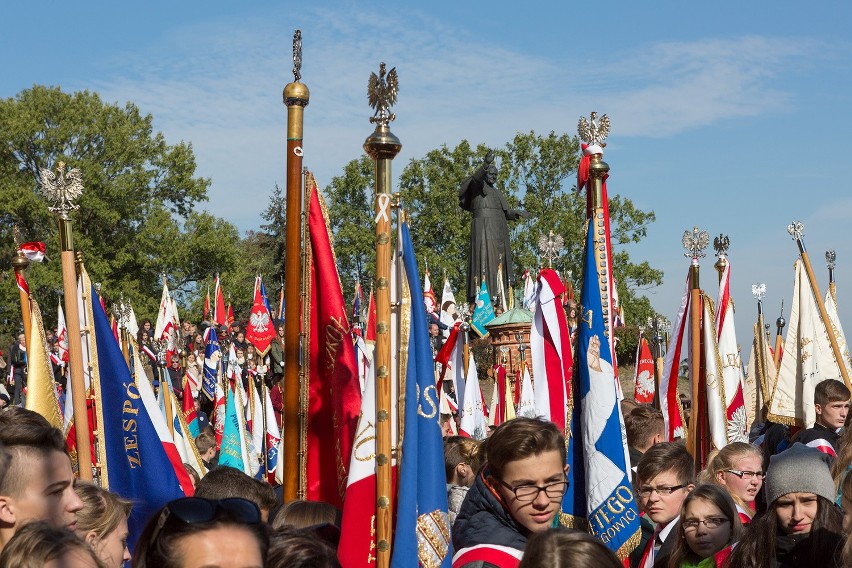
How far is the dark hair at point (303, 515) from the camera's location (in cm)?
406

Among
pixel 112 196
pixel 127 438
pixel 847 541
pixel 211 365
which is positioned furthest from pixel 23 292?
pixel 112 196

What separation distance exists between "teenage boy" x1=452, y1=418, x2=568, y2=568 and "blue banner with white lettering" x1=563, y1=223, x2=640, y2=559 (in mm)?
1590

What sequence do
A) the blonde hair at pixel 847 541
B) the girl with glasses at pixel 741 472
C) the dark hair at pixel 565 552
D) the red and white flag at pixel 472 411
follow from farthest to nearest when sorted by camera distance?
the red and white flag at pixel 472 411 < the girl with glasses at pixel 741 472 < the blonde hair at pixel 847 541 < the dark hair at pixel 565 552

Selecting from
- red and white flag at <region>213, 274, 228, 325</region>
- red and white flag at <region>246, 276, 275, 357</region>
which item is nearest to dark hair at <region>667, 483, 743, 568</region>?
red and white flag at <region>246, 276, 275, 357</region>

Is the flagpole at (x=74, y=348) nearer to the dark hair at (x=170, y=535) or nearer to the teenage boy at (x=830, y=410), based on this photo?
the dark hair at (x=170, y=535)

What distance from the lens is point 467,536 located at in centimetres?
359

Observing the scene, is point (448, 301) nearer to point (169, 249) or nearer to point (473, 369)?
point (473, 369)

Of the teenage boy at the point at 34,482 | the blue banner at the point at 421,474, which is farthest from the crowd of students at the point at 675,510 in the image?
the teenage boy at the point at 34,482

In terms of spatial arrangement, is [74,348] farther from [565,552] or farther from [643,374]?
[643,374]

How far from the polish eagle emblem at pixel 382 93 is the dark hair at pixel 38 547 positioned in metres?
2.58

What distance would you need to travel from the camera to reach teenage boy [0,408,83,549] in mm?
3307

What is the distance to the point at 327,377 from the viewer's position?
582 cm

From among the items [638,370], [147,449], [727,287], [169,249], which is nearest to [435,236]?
[169,249]

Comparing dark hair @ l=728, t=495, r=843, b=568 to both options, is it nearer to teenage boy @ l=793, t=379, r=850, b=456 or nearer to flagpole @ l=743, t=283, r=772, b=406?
teenage boy @ l=793, t=379, r=850, b=456
